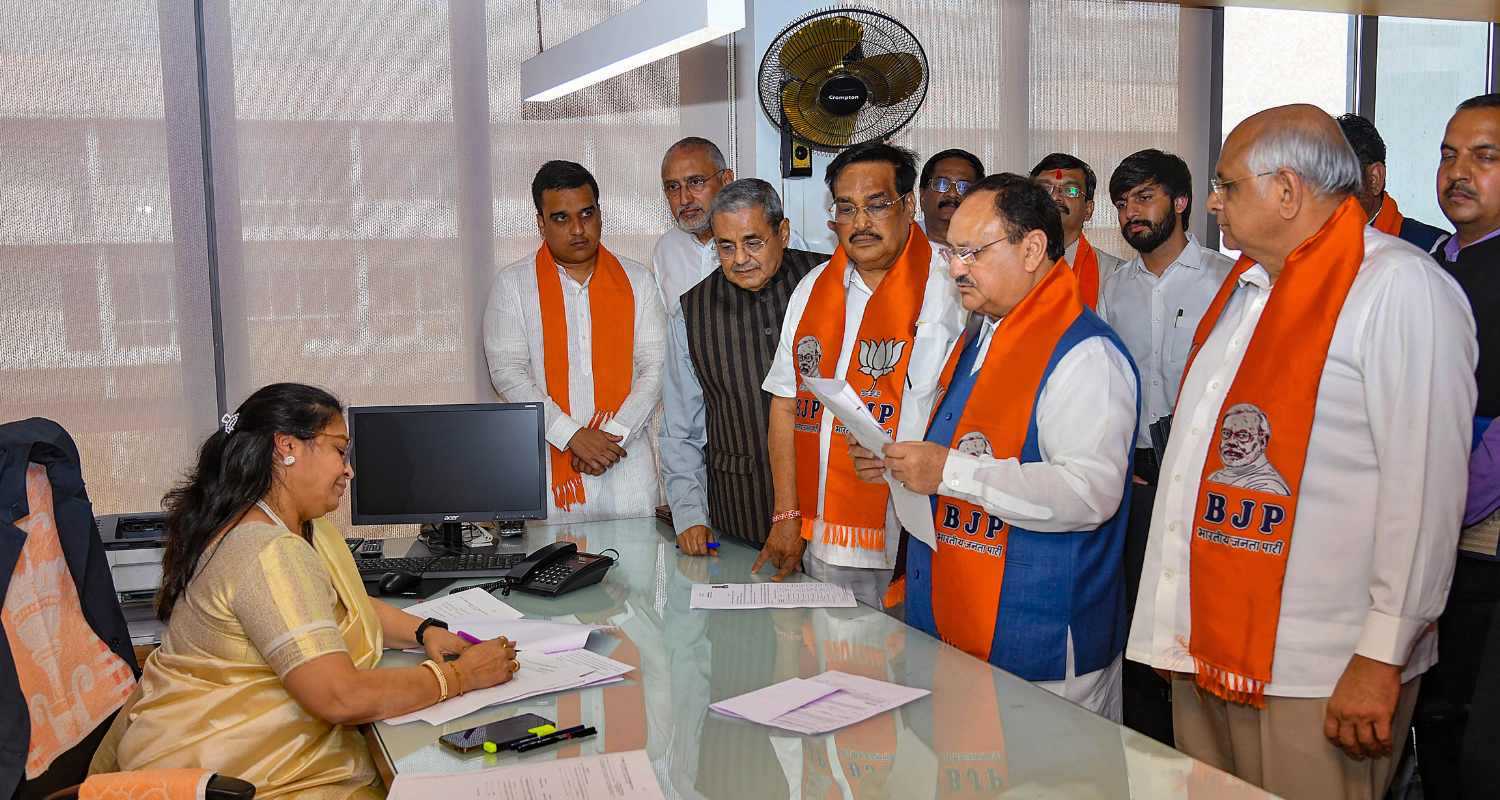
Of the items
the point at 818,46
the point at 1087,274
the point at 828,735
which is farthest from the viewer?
the point at 818,46

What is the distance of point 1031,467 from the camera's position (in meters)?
2.15

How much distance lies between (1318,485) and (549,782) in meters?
1.31

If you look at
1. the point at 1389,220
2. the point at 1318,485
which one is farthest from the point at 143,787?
the point at 1389,220

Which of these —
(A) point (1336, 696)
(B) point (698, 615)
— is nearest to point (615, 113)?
(B) point (698, 615)

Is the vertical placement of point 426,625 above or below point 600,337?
below

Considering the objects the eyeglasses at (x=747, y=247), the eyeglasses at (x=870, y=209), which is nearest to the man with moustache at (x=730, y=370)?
the eyeglasses at (x=747, y=247)

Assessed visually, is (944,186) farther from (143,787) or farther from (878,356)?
(143,787)

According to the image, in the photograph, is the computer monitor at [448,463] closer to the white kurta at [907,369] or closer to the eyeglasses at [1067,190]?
the white kurta at [907,369]

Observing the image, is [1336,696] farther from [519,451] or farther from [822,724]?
[519,451]

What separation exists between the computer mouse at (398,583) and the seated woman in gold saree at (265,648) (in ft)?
2.15

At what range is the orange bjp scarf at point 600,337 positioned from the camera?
3.84 meters

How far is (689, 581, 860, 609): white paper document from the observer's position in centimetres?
255

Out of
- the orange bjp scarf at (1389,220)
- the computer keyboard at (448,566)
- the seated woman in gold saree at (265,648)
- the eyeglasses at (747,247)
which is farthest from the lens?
the orange bjp scarf at (1389,220)

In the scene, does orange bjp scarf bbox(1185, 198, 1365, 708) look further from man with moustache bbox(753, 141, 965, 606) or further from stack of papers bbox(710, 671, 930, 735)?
man with moustache bbox(753, 141, 965, 606)
